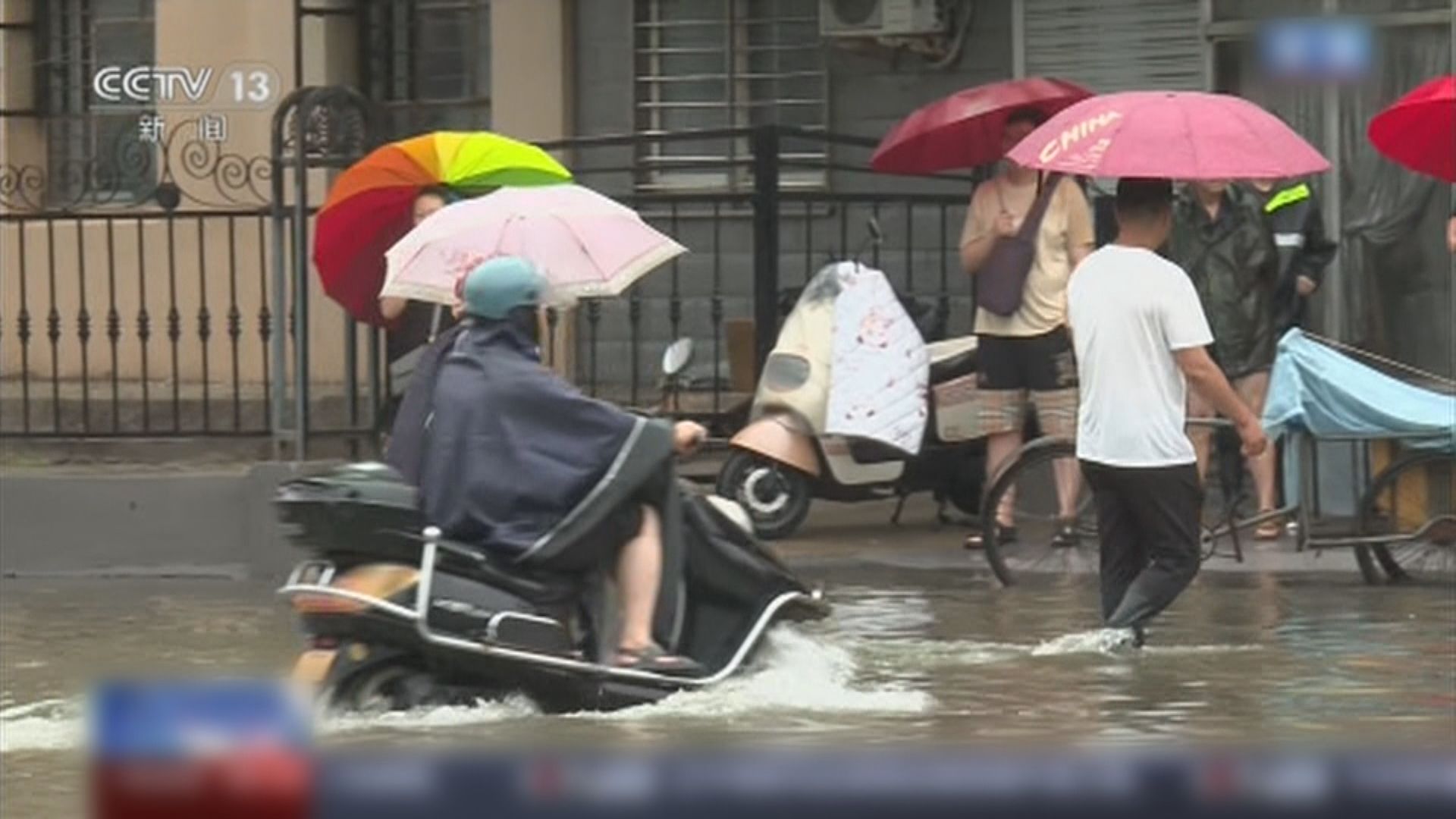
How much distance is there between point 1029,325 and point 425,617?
5.65 metres

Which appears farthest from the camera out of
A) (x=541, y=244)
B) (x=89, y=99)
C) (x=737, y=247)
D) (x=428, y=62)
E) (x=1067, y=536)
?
(x=89, y=99)

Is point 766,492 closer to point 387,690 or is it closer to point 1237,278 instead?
point 1237,278

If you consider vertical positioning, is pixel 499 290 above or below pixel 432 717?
above

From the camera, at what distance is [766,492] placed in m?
13.6

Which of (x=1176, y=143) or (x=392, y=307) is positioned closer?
(x=1176, y=143)

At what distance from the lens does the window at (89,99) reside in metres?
18.0

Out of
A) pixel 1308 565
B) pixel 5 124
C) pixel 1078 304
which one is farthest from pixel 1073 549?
pixel 5 124

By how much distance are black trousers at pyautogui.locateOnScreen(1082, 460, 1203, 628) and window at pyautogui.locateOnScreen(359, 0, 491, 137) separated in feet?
26.9

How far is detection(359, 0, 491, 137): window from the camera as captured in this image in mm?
17406

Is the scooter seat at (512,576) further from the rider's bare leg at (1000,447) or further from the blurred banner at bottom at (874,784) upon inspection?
the blurred banner at bottom at (874,784)

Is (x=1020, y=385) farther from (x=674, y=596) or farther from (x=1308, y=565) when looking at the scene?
(x=674, y=596)

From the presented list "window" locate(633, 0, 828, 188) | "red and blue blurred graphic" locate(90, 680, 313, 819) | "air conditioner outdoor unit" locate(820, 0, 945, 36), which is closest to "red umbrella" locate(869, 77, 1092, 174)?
"air conditioner outdoor unit" locate(820, 0, 945, 36)

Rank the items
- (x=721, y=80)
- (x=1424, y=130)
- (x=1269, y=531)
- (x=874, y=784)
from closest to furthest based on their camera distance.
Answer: (x=874, y=784) < (x=1424, y=130) < (x=1269, y=531) < (x=721, y=80)

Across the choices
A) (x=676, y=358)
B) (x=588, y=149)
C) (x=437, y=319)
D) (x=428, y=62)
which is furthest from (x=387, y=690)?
(x=428, y=62)
